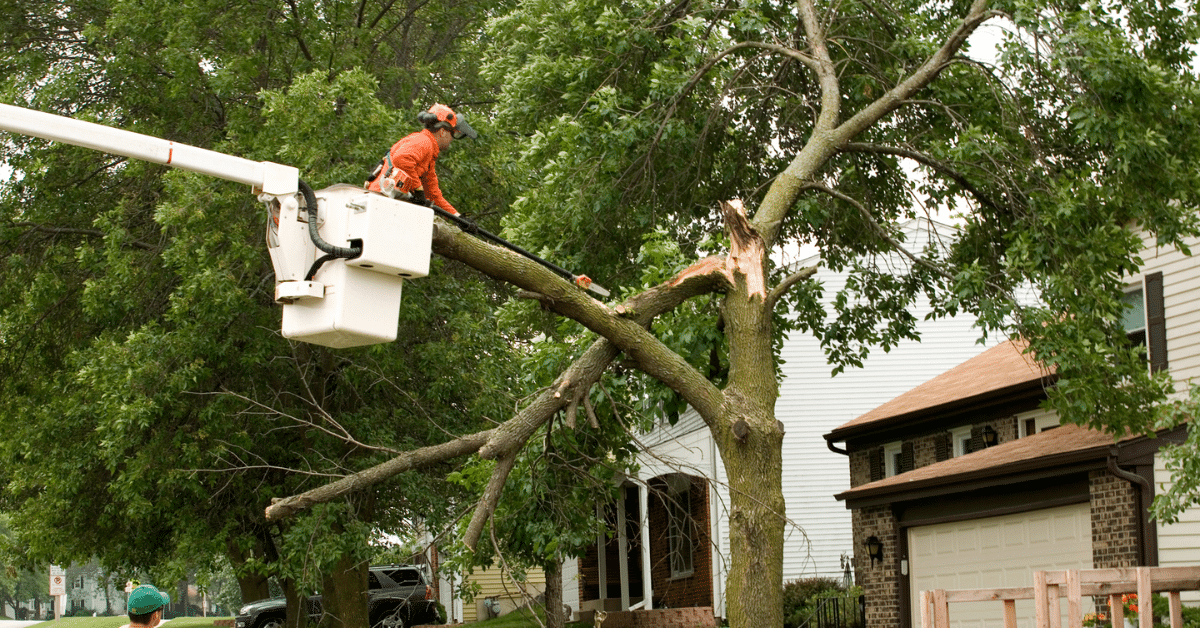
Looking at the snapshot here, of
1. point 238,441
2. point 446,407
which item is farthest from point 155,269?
point 446,407

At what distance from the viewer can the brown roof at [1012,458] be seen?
1489 centimetres

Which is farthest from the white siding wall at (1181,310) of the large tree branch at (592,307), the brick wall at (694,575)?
the brick wall at (694,575)

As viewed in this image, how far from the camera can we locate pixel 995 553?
16984mm

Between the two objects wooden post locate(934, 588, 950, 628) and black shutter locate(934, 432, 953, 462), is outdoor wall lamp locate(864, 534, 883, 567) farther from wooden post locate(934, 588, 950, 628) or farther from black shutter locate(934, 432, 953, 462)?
wooden post locate(934, 588, 950, 628)

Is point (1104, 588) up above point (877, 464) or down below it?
below

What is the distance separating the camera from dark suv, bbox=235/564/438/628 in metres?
26.8

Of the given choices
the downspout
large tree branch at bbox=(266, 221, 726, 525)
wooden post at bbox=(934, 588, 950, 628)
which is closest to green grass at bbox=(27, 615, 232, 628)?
the downspout

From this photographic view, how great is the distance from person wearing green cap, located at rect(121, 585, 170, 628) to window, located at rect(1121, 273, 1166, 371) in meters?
12.1

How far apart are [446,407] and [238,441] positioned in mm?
2846

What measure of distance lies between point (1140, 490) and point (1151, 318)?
7.13ft

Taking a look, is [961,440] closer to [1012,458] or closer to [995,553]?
[995,553]

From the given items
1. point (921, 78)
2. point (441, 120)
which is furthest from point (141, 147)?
point (921, 78)

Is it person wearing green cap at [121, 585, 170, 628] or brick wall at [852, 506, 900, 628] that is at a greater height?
person wearing green cap at [121, 585, 170, 628]

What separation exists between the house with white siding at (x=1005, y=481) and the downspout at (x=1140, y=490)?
0.02m
